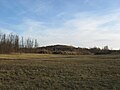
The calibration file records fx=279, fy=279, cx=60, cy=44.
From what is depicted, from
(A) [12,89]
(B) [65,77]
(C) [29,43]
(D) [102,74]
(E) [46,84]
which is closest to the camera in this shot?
(A) [12,89]

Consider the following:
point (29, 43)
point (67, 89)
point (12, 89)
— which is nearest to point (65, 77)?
point (67, 89)

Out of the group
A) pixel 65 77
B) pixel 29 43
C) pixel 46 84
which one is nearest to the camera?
pixel 46 84

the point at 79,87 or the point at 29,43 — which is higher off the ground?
the point at 29,43

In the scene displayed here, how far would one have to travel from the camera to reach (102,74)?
26.7 m

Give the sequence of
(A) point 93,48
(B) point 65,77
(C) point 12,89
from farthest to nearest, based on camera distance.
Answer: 1. (A) point 93,48
2. (B) point 65,77
3. (C) point 12,89

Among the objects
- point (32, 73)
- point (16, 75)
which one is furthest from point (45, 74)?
point (16, 75)

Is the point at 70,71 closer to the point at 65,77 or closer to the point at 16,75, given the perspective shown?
the point at 65,77

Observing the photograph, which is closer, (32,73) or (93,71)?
(32,73)

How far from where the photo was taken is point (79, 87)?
21156 millimetres

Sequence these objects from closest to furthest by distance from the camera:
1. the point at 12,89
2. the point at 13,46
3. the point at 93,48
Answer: the point at 12,89 → the point at 13,46 → the point at 93,48

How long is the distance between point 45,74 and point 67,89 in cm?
545

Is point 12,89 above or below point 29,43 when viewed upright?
below

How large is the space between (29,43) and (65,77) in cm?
13509

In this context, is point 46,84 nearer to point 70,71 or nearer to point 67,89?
point 67,89
